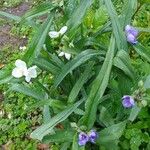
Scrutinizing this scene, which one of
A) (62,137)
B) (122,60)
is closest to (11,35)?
(62,137)

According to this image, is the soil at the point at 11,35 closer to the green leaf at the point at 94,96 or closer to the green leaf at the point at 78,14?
the green leaf at the point at 78,14

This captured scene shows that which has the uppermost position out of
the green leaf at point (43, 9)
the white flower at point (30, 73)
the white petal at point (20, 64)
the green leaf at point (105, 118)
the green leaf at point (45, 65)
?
the green leaf at point (43, 9)

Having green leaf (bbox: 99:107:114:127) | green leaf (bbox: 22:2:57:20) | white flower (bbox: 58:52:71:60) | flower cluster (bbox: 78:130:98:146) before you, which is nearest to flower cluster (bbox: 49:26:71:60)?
white flower (bbox: 58:52:71:60)

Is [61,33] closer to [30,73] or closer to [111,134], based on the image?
[30,73]

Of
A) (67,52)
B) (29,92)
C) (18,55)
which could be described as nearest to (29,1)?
(18,55)

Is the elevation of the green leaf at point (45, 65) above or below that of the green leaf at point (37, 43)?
below

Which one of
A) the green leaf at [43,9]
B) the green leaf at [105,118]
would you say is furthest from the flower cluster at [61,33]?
the green leaf at [105,118]
